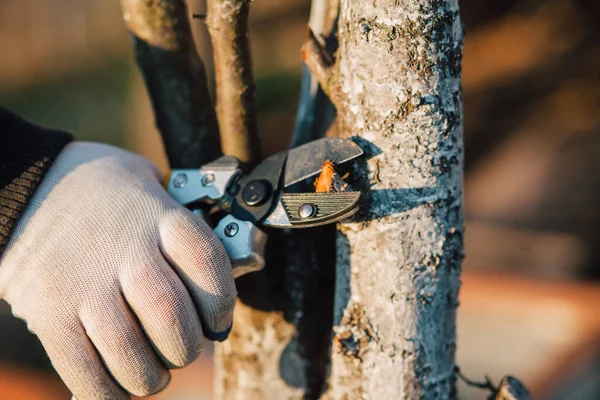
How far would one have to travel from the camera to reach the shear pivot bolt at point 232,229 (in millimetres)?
842

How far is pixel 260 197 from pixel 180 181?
0.16 meters

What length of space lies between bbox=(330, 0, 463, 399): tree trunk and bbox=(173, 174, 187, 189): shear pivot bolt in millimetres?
280

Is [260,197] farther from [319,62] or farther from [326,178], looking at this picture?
[319,62]

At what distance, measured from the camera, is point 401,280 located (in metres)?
0.80

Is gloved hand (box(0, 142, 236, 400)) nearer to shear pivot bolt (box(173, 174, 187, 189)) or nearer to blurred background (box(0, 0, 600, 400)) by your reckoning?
shear pivot bolt (box(173, 174, 187, 189))

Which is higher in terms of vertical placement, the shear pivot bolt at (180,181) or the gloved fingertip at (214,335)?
the shear pivot bolt at (180,181)

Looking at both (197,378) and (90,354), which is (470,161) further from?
(90,354)

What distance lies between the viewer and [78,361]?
74 centimetres

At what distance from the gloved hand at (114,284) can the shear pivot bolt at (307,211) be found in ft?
0.42

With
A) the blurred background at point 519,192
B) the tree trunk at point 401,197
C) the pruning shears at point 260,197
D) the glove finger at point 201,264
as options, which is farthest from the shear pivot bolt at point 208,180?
the blurred background at point 519,192

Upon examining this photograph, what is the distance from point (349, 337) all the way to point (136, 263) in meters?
0.34

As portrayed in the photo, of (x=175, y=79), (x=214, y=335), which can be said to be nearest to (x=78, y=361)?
(x=214, y=335)

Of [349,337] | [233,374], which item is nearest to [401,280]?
[349,337]

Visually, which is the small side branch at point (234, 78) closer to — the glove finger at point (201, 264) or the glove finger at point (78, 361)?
the glove finger at point (201, 264)
